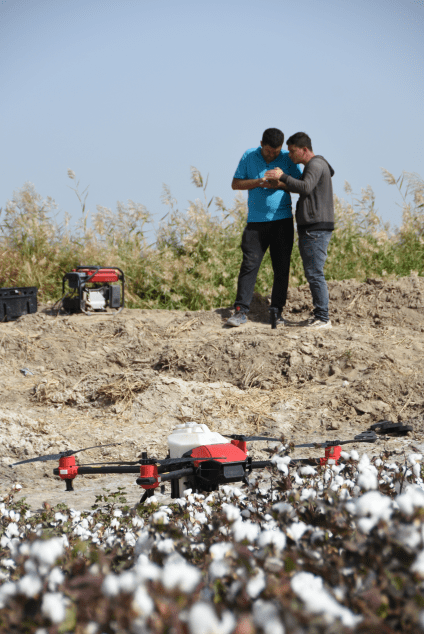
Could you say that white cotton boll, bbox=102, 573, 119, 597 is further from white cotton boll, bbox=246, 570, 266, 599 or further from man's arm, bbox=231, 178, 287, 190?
man's arm, bbox=231, 178, 287, 190

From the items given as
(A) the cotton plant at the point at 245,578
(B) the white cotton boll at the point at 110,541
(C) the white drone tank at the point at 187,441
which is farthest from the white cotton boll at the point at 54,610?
(C) the white drone tank at the point at 187,441

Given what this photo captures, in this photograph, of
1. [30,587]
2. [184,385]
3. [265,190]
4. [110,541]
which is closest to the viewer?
[30,587]

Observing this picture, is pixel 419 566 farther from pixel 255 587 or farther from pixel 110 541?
pixel 110 541

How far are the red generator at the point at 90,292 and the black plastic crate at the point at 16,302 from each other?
17.9 inches

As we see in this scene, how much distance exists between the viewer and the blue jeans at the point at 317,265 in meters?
6.85

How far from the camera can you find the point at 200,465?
2564 millimetres

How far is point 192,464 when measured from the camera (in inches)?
103

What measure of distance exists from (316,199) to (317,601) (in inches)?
244

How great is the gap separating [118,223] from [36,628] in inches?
375

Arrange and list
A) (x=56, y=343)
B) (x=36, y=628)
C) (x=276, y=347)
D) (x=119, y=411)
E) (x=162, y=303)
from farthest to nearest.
Answer: 1. (x=162, y=303)
2. (x=56, y=343)
3. (x=276, y=347)
4. (x=119, y=411)
5. (x=36, y=628)

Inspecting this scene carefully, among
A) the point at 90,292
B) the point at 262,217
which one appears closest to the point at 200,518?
the point at 262,217

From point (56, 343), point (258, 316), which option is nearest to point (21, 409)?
point (56, 343)

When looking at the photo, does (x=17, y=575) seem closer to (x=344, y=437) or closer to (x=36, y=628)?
(x=36, y=628)

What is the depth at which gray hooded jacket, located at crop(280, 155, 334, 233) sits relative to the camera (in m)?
6.67
